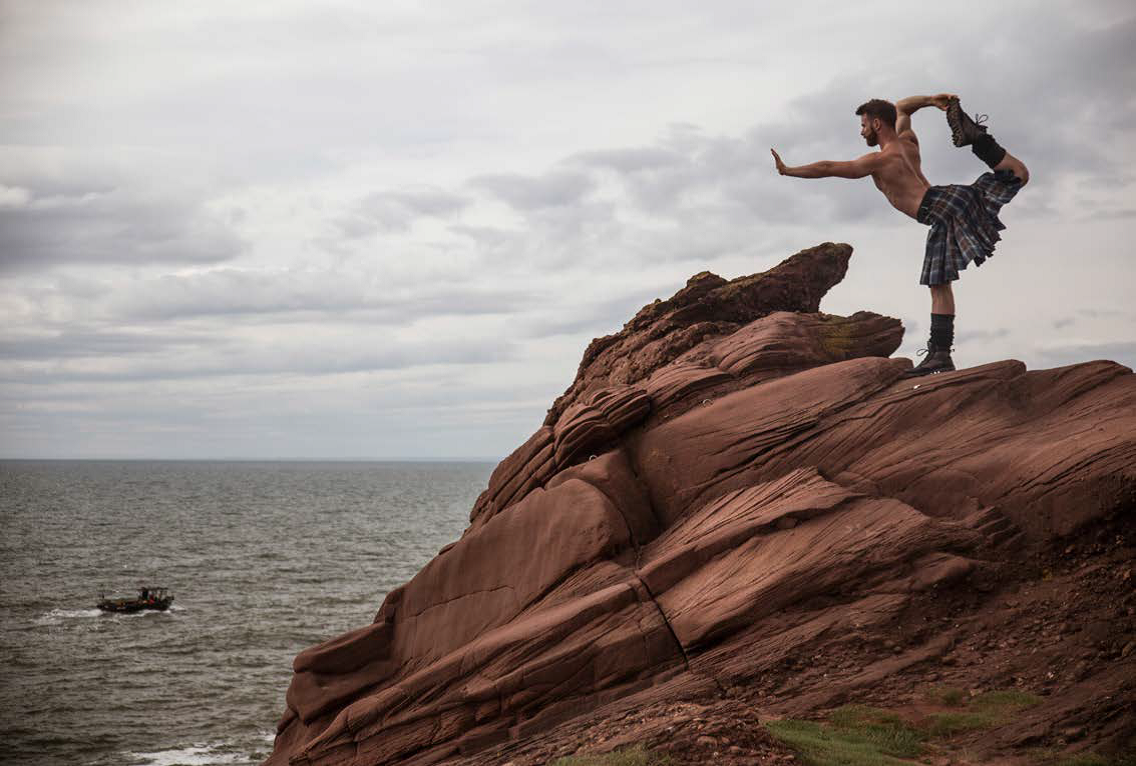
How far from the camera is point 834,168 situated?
21.4 m

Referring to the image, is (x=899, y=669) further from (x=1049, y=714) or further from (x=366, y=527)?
(x=366, y=527)

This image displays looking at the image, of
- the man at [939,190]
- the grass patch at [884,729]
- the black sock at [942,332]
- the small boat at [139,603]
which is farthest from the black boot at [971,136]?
the small boat at [139,603]

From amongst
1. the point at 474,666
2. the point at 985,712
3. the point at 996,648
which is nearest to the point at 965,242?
the point at 996,648

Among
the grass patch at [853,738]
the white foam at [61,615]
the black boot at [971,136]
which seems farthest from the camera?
the white foam at [61,615]

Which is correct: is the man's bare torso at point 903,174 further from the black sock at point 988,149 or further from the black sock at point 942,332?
the black sock at point 942,332

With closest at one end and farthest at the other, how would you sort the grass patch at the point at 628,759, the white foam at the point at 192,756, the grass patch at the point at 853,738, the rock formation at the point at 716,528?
the grass patch at the point at 628,759, the grass patch at the point at 853,738, the rock formation at the point at 716,528, the white foam at the point at 192,756

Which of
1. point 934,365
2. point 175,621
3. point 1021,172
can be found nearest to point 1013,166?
point 1021,172

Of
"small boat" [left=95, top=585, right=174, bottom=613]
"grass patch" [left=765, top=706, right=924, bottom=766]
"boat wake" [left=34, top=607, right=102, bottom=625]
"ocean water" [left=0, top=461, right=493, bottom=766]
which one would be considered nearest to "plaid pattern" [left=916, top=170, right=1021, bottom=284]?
"grass patch" [left=765, top=706, right=924, bottom=766]

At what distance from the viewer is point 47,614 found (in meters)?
56.7

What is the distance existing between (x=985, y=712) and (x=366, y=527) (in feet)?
328

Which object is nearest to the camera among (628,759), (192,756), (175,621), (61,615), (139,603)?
(628,759)

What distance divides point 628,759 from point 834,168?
43.5ft

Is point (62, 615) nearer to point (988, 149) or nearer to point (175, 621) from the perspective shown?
point (175, 621)

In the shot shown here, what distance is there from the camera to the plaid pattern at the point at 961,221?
20938 mm
